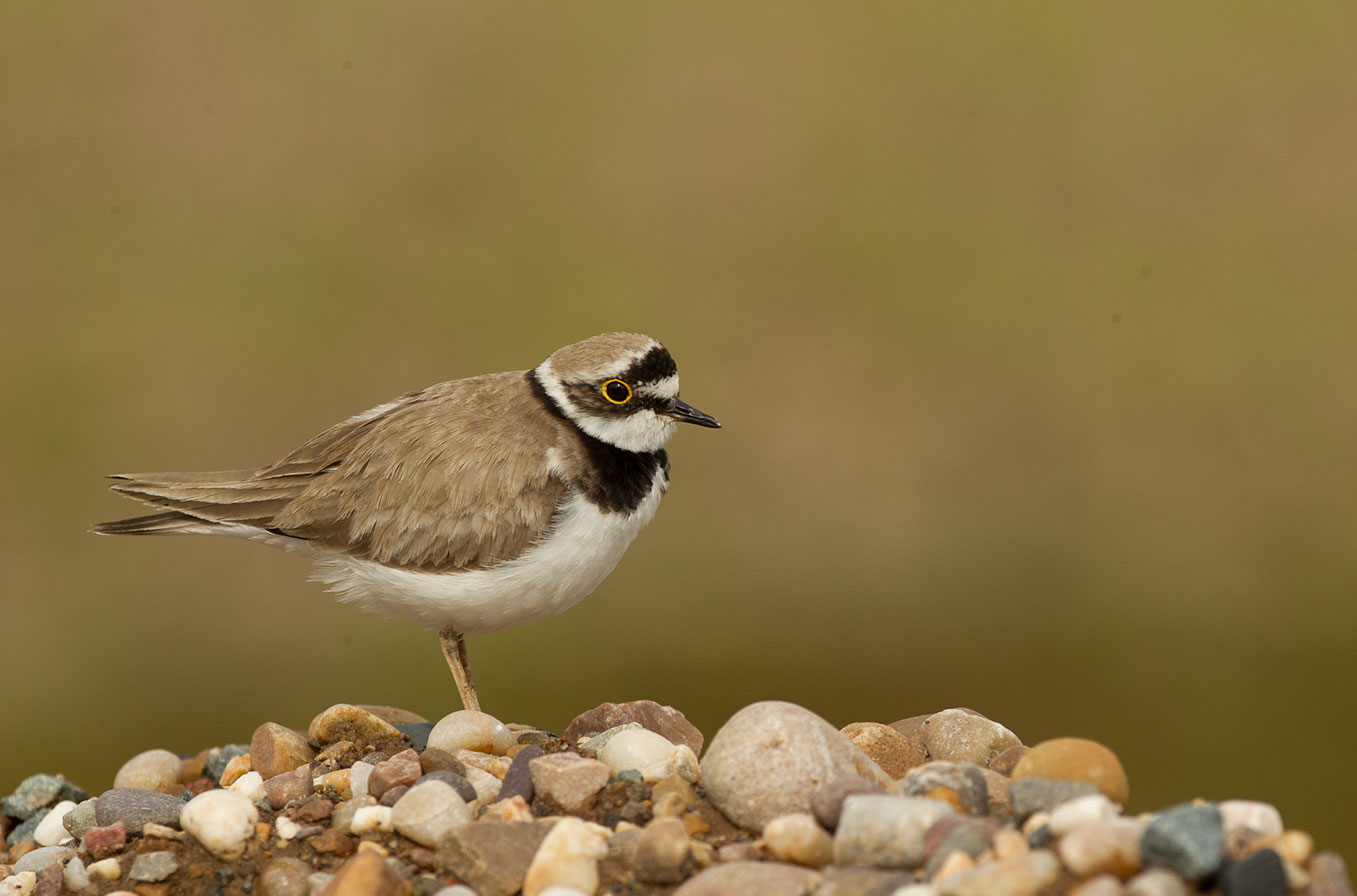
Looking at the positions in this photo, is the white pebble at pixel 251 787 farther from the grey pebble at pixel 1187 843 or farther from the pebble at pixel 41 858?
the grey pebble at pixel 1187 843

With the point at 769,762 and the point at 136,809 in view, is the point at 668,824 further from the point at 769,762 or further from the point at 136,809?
the point at 136,809

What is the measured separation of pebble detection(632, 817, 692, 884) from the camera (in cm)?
322

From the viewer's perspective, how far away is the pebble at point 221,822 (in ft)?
12.0

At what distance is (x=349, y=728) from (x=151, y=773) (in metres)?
0.92

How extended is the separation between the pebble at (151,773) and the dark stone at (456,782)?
1.53 metres

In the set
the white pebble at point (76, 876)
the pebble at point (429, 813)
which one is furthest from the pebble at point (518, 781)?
the white pebble at point (76, 876)

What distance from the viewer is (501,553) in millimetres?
4488

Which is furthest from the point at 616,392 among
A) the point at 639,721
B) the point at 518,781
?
the point at 518,781

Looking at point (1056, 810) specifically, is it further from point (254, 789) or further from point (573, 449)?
point (254, 789)

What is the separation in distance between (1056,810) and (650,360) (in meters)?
2.07

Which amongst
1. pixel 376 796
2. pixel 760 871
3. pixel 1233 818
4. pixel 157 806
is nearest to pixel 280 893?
pixel 376 796

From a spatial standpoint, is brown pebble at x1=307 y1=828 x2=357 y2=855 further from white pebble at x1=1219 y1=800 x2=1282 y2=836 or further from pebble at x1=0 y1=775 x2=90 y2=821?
white pebble at x1=1219 y1=800 x2=1282 y2=836

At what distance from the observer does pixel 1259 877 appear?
8.89 ft

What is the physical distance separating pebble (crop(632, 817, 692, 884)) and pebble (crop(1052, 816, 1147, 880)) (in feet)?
2.97
